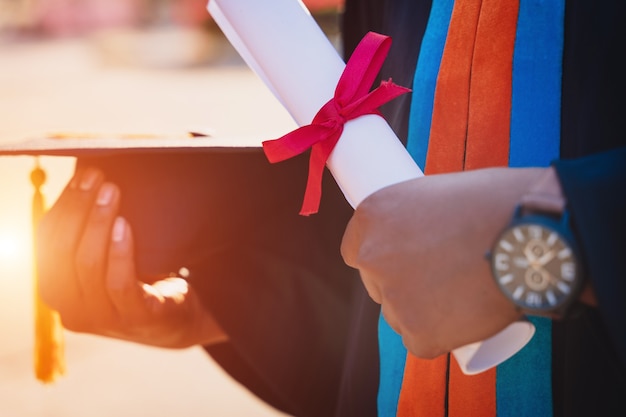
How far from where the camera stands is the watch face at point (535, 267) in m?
0.56

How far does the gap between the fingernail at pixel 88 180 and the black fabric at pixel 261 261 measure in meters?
0.02

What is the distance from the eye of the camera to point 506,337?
648 mm

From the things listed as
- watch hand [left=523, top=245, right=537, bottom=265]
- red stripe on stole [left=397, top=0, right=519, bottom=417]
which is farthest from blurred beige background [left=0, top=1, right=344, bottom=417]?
watch hand [left=523, top=245, right=537, bottom=265]

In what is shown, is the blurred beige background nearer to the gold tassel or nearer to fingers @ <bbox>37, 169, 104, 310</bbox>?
fingers @ <bbox>37, 169, 104, 310</bbox>

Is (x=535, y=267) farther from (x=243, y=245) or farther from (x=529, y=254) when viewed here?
(x=243, y=245)

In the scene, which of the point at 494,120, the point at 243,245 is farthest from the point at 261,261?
the point at 494,120

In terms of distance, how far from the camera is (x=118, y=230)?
98 cm

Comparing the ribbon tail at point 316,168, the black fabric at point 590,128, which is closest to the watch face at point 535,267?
the black fabric at point 590,128

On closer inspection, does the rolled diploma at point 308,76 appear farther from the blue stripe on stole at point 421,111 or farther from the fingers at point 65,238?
the fingers at point 65,238

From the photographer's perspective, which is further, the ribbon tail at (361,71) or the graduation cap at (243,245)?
the graduation cap at (243,245)

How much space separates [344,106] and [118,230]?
1.32 ft

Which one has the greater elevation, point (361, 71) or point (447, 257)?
point (361, 71)

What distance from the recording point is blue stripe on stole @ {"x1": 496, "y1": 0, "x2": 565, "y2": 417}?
0.76 m

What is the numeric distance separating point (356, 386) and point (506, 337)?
39 cm
